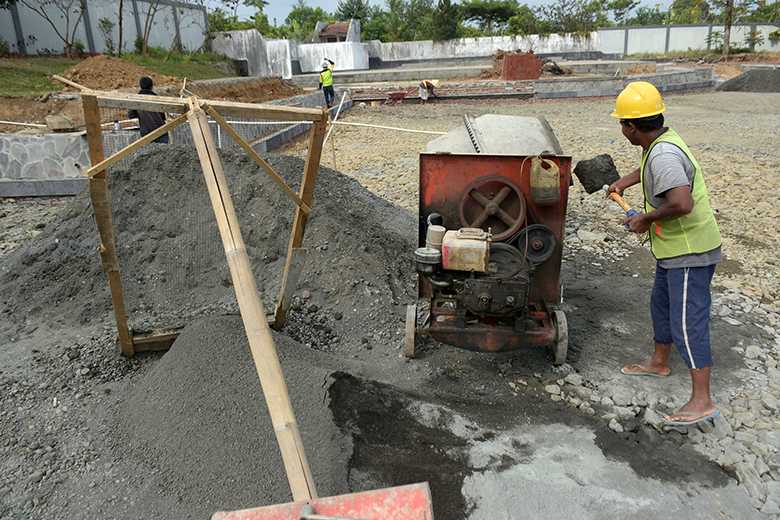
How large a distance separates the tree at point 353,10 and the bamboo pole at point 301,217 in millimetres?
61132

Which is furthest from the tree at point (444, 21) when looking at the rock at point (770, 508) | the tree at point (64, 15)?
the rock at point (770, 508)

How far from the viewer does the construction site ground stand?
2.75 m

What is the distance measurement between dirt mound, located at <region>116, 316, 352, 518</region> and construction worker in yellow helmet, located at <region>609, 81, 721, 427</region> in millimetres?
2036

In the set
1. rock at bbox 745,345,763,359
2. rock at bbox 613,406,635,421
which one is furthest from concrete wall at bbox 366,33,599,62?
rock at bbox 613,406,635,421

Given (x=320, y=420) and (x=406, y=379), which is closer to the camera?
(x=320, y=420)

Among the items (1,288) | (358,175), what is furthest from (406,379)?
(358,175)

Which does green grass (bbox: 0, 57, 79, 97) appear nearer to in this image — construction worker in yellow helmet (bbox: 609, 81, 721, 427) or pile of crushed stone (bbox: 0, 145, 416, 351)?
pile of crushed stone (bbox: 0, 145, 416, 351)

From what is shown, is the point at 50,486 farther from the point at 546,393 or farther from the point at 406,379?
the point at 546,393

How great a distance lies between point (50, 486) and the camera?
2744mm

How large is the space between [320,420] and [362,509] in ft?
4.60

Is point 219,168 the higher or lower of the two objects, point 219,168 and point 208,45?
the lower

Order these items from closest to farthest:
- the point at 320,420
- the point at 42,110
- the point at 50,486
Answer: the point at 50,486 < the point at 320,420 < the point at 42,110

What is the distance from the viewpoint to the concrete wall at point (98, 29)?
19.2 m

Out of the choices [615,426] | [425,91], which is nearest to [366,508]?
[615,426]
